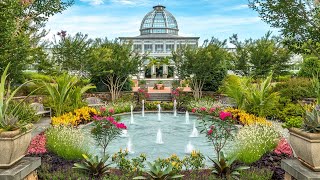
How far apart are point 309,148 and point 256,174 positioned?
206 centimetres

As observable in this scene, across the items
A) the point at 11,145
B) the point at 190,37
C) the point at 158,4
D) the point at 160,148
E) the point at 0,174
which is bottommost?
the point at 160,148

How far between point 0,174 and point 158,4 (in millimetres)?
71808

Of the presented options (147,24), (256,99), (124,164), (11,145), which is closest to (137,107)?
(256,99)

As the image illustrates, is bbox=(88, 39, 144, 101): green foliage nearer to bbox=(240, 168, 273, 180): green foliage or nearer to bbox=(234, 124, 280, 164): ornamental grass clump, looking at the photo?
bbox=(234, 124, 280, 164): ornamental grass clump

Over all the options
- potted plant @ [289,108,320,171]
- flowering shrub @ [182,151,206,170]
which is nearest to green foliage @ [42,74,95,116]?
flowering shrub @ [182,151,206,170]

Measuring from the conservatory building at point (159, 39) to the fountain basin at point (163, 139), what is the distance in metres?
42.7

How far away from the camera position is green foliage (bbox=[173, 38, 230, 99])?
2411 cm

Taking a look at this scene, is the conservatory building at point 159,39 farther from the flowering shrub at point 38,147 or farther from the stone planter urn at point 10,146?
the stone planter urn at point 10,146

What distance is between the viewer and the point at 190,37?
216 ft

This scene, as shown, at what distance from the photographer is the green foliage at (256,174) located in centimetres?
638

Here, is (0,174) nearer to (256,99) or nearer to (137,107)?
(256,99)

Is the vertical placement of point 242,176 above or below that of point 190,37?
below

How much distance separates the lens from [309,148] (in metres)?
4.71

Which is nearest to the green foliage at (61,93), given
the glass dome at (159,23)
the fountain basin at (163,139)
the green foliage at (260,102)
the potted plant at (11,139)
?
the fountain basin at (163,139)
